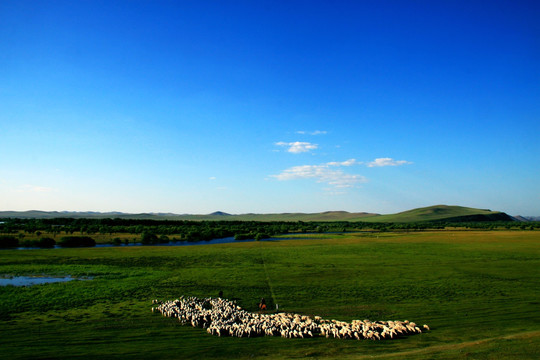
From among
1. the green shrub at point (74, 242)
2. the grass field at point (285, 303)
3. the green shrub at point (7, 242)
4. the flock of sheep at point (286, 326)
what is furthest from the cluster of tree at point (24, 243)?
the flock of sheep at point (286, 326)

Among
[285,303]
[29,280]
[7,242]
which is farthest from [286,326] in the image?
[7,242]

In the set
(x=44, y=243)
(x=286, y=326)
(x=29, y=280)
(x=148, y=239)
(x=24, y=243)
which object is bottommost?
(x=29, y=280)

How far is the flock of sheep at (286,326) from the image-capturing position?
54.4 ft

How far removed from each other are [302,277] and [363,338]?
16.2 m

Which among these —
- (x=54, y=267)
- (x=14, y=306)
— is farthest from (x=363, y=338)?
(x=54, y=267)

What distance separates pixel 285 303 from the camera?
76.2 ft

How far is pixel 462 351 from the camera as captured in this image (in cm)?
1388

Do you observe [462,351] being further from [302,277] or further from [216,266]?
[216,266]

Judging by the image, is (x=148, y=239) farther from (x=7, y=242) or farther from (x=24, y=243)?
(x=7, y=242)

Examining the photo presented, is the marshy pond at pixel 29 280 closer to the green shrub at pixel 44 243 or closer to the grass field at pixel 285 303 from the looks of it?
the grass field at pixel 285 303

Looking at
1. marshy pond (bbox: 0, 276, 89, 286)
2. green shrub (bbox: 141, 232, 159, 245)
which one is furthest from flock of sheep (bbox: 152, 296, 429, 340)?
green shrub (bbox: 141, 232, 159, 245)

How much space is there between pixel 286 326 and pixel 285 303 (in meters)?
6.01

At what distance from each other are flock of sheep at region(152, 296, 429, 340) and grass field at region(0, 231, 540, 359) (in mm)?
530

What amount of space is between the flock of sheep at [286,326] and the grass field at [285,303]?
1.74 ft
